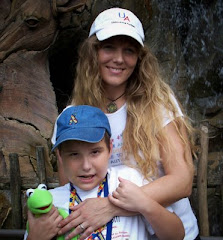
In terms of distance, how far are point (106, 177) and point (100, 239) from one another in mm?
254

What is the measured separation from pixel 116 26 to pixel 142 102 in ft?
1.25

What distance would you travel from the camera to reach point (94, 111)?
1.72 metres

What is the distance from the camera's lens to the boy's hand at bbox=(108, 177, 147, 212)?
1646 millimetres

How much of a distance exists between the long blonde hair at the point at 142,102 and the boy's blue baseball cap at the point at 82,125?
0.83 ft

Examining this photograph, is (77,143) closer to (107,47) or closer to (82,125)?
(82,125)

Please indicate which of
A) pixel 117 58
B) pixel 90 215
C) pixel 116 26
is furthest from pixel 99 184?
pixel 116 26

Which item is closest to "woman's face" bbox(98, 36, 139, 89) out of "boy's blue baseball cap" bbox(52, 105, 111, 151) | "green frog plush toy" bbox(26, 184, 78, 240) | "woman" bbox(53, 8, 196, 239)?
"woman" bbox(53, 8, 196, 239)

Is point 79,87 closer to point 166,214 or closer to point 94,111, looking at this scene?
point 94,111

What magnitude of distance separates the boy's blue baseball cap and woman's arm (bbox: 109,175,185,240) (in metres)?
0.22

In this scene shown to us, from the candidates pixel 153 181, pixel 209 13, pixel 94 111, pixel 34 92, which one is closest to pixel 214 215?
pixel 34 92

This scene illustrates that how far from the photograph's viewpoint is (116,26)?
1947 mm

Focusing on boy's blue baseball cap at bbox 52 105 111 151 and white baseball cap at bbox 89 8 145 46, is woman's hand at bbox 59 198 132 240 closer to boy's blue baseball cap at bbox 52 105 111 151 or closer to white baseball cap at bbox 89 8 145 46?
boy's blue baseball cap at bbox 52 105 111 151

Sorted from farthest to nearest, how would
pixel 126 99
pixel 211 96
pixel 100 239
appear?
pixel 211 96 < pixel 126 99 < pixel 100 239

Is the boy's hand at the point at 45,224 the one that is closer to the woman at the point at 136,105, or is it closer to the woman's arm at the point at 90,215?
the woman's arm at the point at 90,215
